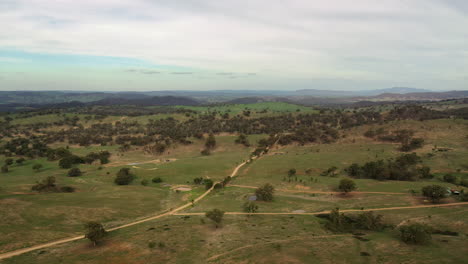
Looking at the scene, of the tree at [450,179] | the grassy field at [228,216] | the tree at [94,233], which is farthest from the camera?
the tree at [450,179]

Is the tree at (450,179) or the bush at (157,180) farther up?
the tree at (450,179)

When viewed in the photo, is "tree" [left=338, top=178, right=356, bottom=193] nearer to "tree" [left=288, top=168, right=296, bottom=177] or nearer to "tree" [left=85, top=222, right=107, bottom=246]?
"tree" [left=288, top=168, right=296, bottom=177]

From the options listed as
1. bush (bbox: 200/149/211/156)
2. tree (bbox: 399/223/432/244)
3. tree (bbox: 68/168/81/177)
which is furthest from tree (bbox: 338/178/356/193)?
tree (bbox: 68/168/81/177)

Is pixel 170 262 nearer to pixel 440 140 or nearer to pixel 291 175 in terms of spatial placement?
pixel 291 175

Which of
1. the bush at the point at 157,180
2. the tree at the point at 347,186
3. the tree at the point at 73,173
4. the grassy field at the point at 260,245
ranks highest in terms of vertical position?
the tree at the point at 347,186

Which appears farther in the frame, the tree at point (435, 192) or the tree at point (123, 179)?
the tree at point (123, 179)

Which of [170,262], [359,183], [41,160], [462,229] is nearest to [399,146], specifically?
[359,183]

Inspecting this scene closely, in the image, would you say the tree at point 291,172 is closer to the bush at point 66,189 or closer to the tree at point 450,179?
the tree at point 450,179

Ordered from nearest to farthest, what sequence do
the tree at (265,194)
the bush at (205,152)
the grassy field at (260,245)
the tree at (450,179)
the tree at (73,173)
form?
1. the grassy field at (260,245)
2. the tree at (265,194)
3. the tree at (450,179)
4. the tree at (73,173)
5. the bush at (205,152)

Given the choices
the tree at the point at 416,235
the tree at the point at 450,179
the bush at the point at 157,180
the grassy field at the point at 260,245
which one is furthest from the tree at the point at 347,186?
the bush at the point at 157,180
